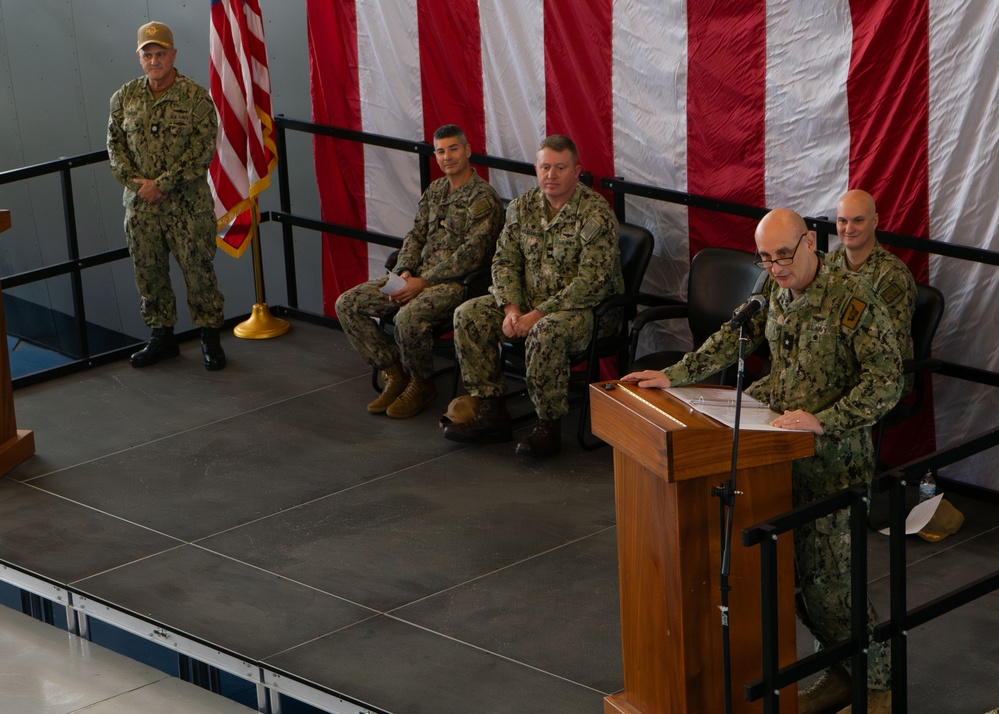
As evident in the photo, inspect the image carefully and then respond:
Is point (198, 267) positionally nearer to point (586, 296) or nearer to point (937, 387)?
point (586, 296)

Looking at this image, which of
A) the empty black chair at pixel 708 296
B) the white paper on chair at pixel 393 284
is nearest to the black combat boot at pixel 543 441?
the empty black chair at pixel 708 296

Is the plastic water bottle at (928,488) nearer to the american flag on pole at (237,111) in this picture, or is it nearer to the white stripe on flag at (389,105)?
the white stripe on flag at (389,105)

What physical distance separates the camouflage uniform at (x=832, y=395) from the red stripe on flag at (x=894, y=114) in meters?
1.69

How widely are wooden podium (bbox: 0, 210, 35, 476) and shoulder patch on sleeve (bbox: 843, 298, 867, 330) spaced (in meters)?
3.40

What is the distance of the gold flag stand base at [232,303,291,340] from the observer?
715cm

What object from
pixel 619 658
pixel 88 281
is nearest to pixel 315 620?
pixel 619 658

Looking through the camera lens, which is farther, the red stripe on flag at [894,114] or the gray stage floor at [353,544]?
the red stripe on flag at [894,114]

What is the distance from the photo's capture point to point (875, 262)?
15.7 ft

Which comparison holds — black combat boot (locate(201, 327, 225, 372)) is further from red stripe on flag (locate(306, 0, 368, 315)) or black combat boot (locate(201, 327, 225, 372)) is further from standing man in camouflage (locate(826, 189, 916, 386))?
standing man in camouflage (locate(826, 189, 916, 386))

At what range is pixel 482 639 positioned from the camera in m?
4.21

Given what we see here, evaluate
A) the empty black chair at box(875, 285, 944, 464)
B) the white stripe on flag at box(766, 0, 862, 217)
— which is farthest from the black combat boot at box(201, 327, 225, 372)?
the empty black chair at box(875, 285, 944, 464)

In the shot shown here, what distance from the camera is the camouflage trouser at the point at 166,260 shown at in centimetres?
660

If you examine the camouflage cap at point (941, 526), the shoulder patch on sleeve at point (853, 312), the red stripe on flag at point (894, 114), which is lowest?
the camouflage cap at point (941, 526)

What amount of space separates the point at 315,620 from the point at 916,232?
2.48 metres
